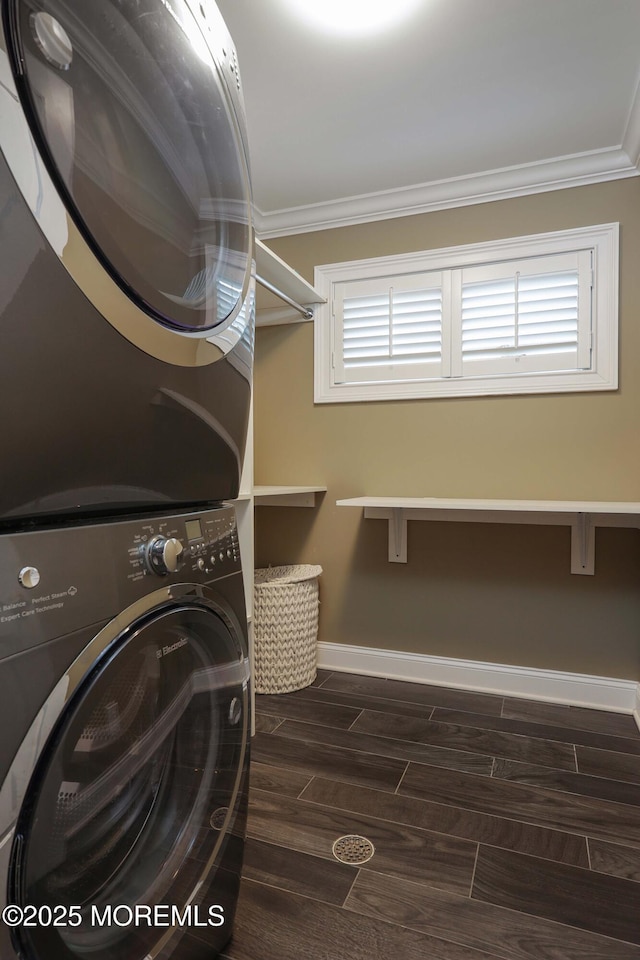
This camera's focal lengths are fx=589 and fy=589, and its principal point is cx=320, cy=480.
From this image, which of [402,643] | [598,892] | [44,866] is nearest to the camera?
[44,866]

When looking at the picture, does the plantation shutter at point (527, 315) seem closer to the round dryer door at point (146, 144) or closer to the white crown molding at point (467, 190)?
the white crown molding at point (467, 190)

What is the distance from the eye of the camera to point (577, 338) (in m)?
2.30

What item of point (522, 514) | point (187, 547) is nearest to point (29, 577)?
point (187, 547)

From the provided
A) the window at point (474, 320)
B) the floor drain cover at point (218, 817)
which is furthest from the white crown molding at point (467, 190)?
the floor drain cover at point (218, 817)

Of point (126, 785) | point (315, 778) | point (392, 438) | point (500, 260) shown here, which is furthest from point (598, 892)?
point (500, 260)

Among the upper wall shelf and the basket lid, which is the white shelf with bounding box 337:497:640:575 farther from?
the upper wall shelf

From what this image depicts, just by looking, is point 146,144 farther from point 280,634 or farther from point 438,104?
point 280,634

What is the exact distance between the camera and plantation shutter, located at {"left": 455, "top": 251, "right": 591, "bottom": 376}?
2.31m

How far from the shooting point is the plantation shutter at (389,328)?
2533mm

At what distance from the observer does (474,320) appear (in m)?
2.46

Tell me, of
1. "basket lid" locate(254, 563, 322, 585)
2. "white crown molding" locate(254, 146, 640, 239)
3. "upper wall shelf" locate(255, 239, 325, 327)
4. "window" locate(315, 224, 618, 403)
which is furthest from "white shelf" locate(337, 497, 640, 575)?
"white crown molding" locate(254, 146, 640, 239)

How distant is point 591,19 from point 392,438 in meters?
1.52

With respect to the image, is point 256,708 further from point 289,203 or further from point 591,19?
point 591,19

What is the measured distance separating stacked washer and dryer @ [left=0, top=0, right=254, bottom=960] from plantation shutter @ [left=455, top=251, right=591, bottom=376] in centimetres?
166
